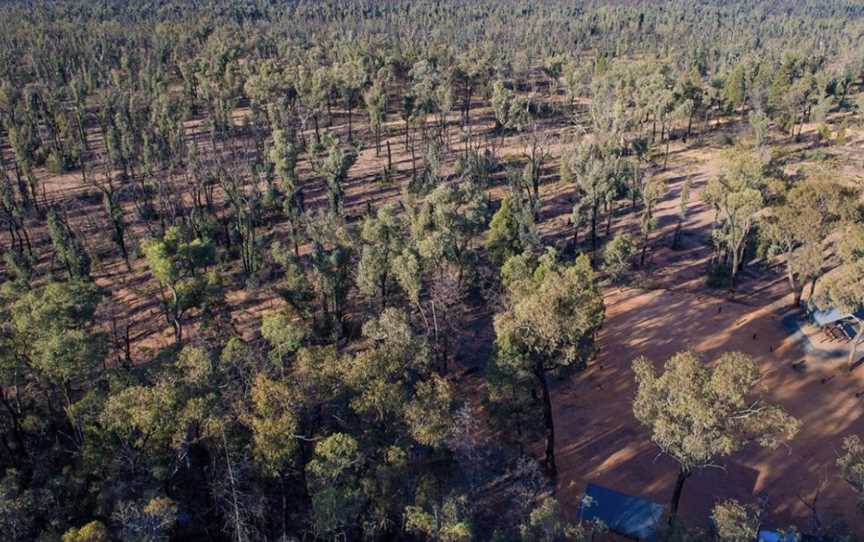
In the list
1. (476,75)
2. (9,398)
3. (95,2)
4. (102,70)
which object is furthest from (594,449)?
→ (95,2)

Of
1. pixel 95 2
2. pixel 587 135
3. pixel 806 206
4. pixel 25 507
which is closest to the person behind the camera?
pixel 25 507

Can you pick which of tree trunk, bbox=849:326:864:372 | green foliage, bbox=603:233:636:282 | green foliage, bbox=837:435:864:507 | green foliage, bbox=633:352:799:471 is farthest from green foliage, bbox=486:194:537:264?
green foliage, bbox=837:435:864:507

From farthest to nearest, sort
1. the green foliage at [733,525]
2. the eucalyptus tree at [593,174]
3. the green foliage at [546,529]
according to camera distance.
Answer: the eucalyptus tree at [593,174], the green foliage at [546,529], the green foliage at [733,525]

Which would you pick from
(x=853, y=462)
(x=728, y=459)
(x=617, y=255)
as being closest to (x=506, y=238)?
(x=617, y=255)

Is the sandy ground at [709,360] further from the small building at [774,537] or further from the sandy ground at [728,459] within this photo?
the small building at [774,537]

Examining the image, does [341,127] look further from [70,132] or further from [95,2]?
[95,2]

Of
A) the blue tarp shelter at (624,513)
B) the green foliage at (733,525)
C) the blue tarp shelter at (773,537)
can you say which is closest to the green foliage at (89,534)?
the blue tarp shelter at (624,513)

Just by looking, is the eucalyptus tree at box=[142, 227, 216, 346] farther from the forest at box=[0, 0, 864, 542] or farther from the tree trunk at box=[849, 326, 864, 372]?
the tree trunk at box=[849, 326, 864, 372]
